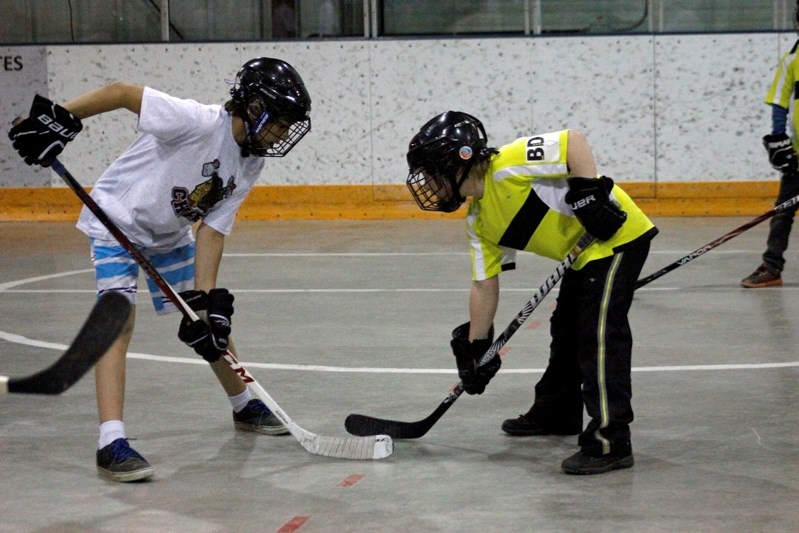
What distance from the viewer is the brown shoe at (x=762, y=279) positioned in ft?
22.7

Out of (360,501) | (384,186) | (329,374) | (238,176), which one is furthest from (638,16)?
(360,501)

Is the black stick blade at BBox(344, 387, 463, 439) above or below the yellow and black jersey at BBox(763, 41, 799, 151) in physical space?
below

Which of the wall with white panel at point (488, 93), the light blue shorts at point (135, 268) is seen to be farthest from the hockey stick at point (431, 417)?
the wall with white panel at point (488, 93)

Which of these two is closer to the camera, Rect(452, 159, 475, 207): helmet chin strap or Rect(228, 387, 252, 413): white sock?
Rect(452, 159, 475, 207): helmet chin strap

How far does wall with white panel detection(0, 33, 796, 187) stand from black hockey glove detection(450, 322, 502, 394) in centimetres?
697

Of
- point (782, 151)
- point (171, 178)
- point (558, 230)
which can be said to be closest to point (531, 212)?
point (558, 230)

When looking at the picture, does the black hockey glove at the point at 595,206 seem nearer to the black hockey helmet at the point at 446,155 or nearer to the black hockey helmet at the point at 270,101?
the black hockey helmet at the point at 446,155

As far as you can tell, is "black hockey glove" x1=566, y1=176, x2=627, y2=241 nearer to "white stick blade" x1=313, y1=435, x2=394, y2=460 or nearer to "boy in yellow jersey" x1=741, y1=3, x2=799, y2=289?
"white stick blade" x1=313, y1=435, x2=394, y2=460

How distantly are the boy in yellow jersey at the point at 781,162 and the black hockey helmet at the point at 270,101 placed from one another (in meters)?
3.94

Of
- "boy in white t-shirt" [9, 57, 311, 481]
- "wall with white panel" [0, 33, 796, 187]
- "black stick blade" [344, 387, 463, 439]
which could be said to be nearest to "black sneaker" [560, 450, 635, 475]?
"black stick blade" [344, 387, 463, 439]

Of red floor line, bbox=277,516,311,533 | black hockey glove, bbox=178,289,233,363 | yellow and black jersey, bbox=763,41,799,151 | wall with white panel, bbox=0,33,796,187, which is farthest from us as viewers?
wall with white panel, bbox=0,33,796,187

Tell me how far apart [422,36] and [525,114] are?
1.19 m

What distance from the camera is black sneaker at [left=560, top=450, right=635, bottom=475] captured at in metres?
3.60

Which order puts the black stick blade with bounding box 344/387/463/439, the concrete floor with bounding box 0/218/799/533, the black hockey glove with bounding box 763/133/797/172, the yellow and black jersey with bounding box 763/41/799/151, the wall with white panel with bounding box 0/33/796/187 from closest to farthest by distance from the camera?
the concrete floor with bounding box 0/218/799/533 < the black stick blade with bounding box 344/387/463/439 < the black hockey glove with bounding box 763/133/797/172 < the yellow and black jersey with bounding box 763/41/799/151 < the wall with white panel with bounding box 0/33/796/187
